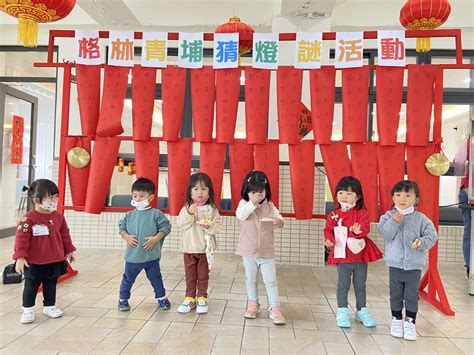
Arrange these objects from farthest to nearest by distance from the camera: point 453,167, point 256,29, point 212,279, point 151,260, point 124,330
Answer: point 256,29, point 453,167, point 212,279, point 151,260, point 124,330

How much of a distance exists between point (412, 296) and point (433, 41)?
4247 millimetres

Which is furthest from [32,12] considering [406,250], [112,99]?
[406,250]

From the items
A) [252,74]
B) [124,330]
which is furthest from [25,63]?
[124,330]

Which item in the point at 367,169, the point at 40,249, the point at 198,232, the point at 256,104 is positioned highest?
the point at 256,104

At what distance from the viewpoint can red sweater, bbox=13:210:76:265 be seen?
2.77 m

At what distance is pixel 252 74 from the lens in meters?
3.62

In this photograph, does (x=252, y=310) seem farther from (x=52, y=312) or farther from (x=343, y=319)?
(x=52, y=312)

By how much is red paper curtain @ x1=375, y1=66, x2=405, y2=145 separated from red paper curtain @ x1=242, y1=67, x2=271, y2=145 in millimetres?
1085

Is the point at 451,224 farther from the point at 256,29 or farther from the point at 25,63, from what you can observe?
the point at 25,63

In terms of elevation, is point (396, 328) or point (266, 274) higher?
point (266, 274)

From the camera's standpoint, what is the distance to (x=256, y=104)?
12.0ft

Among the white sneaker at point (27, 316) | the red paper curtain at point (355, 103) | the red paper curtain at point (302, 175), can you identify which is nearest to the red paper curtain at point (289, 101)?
the red paper curtain at point (302, 175)

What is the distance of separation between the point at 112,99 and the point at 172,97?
602 mm

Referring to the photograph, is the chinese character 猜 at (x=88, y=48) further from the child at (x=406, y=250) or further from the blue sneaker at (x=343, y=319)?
the blue sneaker at (x=343, y=319)
